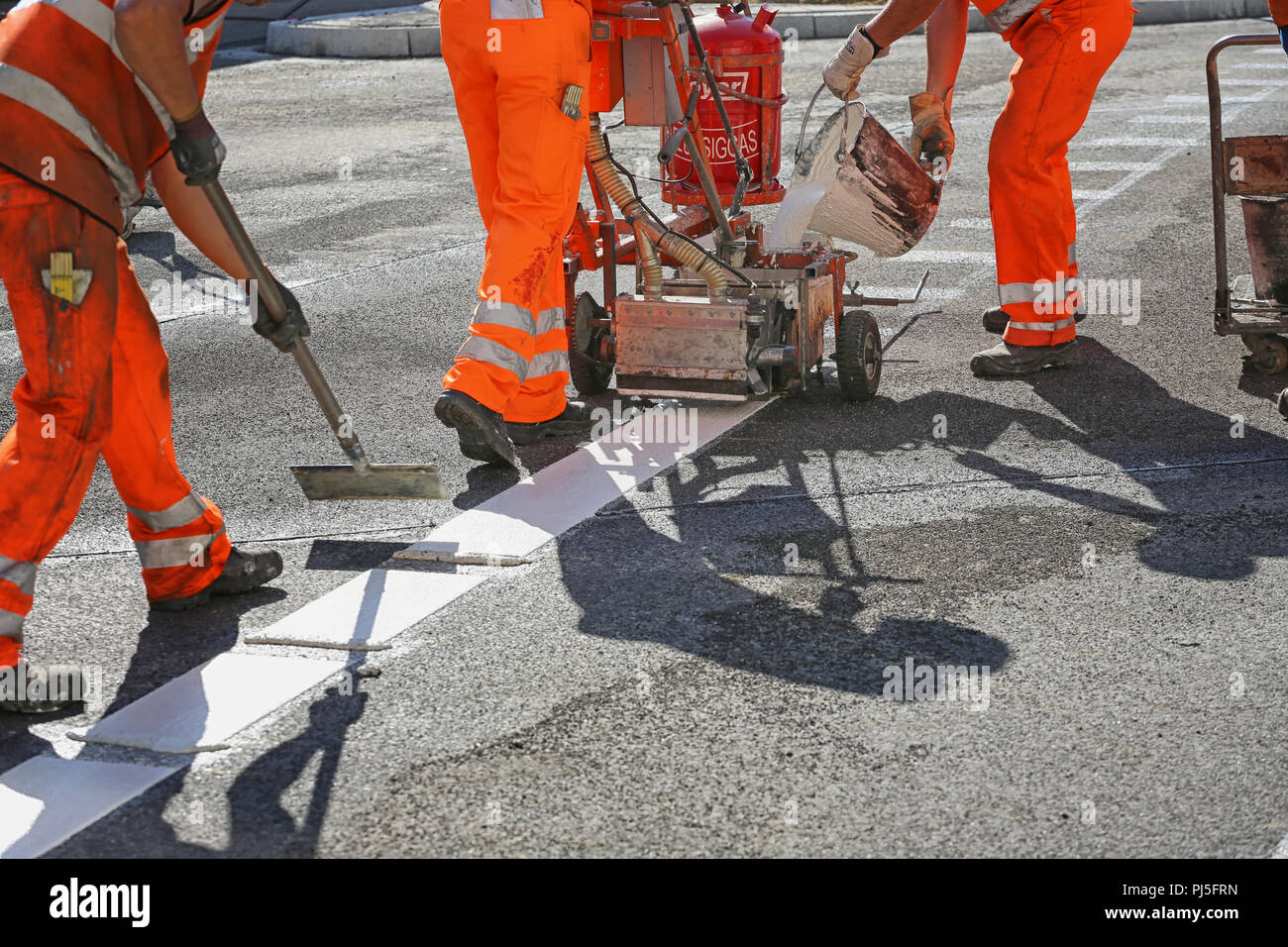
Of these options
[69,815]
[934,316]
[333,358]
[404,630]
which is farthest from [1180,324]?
[69,815]

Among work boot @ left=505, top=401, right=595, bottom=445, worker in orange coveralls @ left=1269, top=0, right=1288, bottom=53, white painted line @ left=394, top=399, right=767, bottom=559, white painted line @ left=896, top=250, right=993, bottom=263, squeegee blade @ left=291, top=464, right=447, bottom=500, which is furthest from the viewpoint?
white painted line @ left=896, top=250, right=993, bottom=263

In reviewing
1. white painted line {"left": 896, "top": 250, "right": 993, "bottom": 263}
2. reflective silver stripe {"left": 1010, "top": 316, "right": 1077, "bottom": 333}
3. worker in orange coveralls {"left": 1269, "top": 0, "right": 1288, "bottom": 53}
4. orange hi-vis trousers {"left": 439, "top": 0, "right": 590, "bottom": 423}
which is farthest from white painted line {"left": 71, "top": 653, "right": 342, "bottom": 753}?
white painted line {"left": 896, "top": 250, "right": 993, "bottom": 263}

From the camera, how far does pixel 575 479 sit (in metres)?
4.97

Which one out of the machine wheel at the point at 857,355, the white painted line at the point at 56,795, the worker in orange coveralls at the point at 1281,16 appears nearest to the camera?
the white painted line at the point at 56,795

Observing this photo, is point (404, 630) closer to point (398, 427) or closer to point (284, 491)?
point (284, 491)

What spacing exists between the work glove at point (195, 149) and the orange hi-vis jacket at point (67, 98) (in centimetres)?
12

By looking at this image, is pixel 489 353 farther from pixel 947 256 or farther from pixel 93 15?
pixel 947 256

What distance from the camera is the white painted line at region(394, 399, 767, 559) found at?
14.7 ft

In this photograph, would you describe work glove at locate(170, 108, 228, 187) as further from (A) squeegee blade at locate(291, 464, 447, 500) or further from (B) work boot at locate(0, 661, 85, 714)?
(B) work boot at locate(0, 661, 85, 714)

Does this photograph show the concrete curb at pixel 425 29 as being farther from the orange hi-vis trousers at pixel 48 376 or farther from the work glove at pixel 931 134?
the orange hi-vis trousers at pixel 48 376

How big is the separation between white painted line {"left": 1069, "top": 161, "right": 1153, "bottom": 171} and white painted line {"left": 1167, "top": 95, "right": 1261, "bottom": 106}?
233cm

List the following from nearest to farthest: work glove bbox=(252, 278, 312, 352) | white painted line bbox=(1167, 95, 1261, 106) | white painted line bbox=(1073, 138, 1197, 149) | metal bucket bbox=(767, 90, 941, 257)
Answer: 1. work glove bbox=(252, 278, 312, 352)
2. metal bucket bbox=(767, 90, 941, 257)
3. white painted line bbox=(1073, 138, 1197, 149)
4. white painted line bbox=(1167, 95, 1261, 106)

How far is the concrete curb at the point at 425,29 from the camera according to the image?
16703 millimetres

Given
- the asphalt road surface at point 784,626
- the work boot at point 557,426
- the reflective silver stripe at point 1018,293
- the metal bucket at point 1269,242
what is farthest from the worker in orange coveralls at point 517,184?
the metal bucket at point 1269,242
